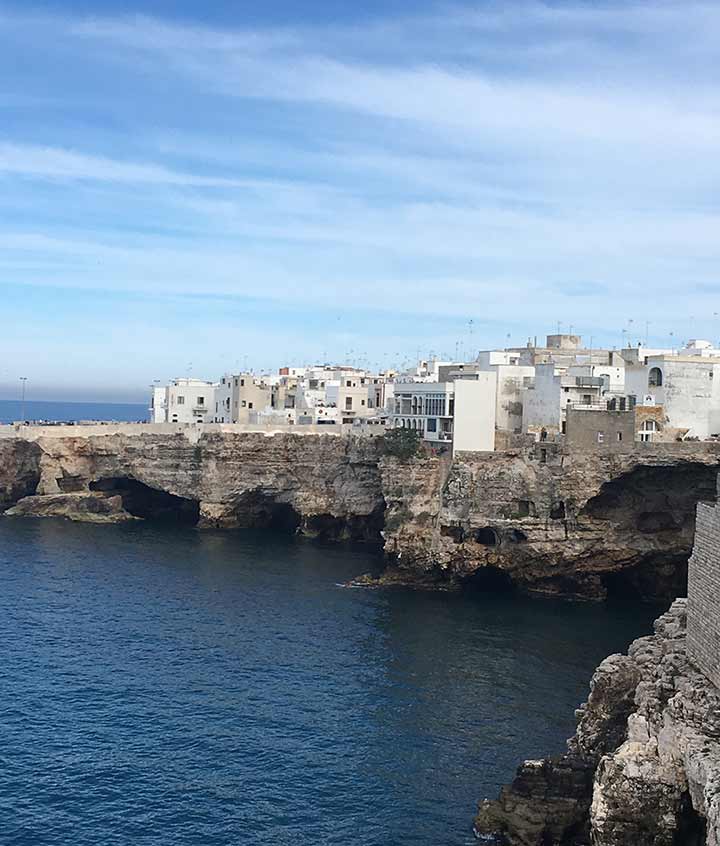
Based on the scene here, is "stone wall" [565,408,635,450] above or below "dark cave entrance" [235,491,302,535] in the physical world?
above

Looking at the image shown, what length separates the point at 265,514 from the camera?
81438mm

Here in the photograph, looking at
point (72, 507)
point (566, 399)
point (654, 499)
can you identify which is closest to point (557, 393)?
point (566, 399)

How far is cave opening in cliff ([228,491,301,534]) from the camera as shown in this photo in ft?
259

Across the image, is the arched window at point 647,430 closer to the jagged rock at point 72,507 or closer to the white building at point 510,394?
A: the white building at point 510,394

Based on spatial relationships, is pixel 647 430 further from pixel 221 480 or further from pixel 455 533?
pixel 221 480

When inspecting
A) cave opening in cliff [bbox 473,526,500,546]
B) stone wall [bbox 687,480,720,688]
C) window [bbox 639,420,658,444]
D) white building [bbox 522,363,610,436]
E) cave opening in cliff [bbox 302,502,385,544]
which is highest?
white building [bbox 522,363,610,436]

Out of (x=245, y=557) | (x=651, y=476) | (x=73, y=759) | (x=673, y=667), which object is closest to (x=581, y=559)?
(x=651, y=476)

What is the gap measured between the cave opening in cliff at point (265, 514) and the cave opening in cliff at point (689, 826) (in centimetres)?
5430

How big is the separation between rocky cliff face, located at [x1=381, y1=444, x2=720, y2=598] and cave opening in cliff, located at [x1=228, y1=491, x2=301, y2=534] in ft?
65.3

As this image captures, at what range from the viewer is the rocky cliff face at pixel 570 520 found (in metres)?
57.2

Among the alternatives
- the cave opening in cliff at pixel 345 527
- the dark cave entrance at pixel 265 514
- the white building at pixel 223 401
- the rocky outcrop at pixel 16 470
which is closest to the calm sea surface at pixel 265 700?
the cave opening in cliff at pixel 345 527

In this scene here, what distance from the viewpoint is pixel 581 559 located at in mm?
58938

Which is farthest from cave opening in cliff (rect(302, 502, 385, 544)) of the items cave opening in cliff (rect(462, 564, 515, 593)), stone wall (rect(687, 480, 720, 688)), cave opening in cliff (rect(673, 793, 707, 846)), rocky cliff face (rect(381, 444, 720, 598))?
cave opening in cliff (rect(673, 793, 707, 846))

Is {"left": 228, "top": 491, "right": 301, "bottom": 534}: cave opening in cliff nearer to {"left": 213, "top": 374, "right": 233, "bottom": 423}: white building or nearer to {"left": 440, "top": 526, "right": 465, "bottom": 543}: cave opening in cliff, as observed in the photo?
{"left": 213, "top": 374, "right": 233, "bottom": 423}: white building
